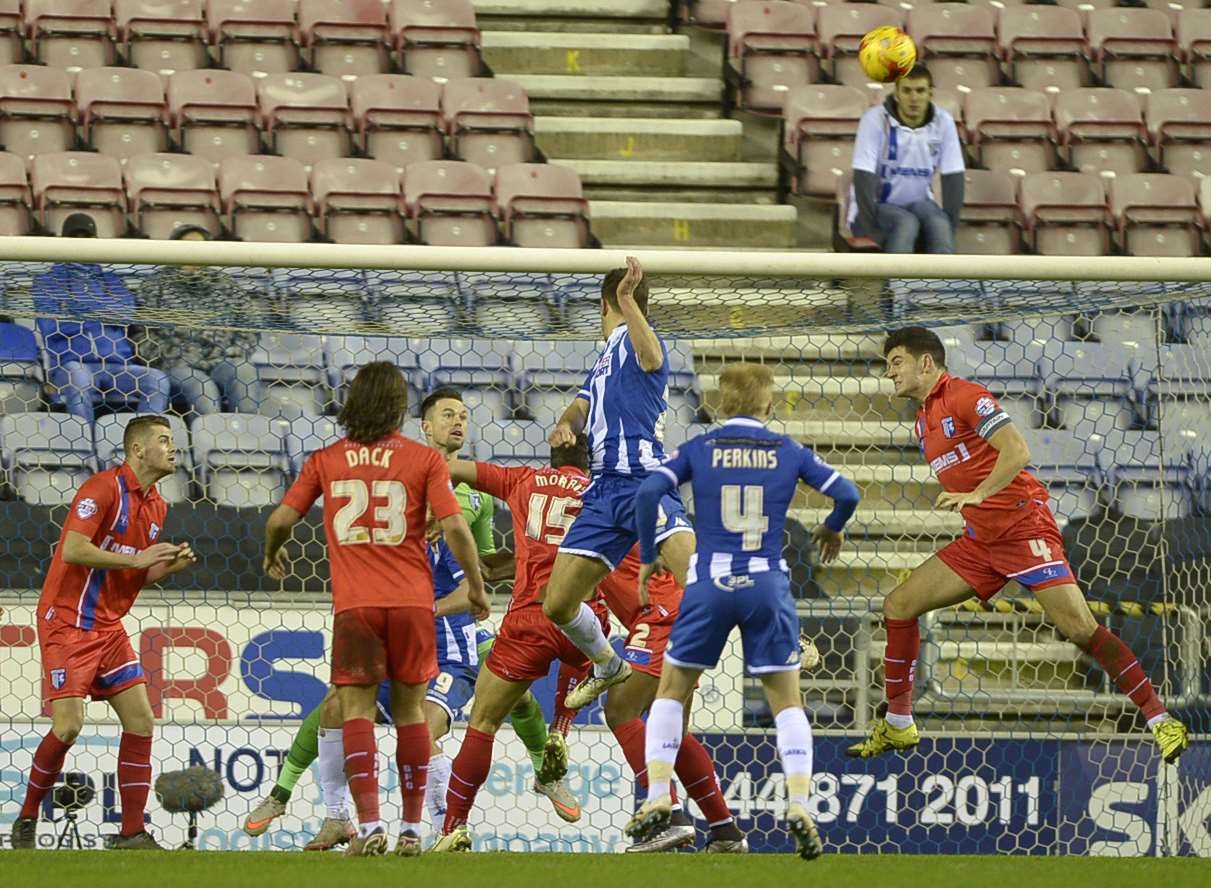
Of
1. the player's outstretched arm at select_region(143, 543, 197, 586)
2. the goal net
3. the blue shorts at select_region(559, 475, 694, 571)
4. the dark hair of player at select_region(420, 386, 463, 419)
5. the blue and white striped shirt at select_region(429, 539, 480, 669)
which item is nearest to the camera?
the blue shorts at select_region(559, 475, 694, 571)

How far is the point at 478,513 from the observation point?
28.0ft

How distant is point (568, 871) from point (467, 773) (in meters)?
1.13

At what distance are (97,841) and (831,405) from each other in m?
4.27

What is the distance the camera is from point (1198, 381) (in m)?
9.02

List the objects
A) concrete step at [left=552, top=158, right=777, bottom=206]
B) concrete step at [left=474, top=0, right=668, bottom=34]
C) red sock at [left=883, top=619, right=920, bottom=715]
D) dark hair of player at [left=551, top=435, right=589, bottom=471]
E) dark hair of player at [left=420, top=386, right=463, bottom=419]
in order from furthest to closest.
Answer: concrete step at [left=474, top=0, right=668, bottom=34]
concrete step at [left=552, top=158, right=777, bottom=206]
dark hair of player at [left=420, top=386, right=463, bottom=419]
dark hair of player at [left=551, top=435, right=589, bottom=471]
red sock at [left=883, top=619, right=920, bottom=715]

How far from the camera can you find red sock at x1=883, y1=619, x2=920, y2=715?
7.88 metres

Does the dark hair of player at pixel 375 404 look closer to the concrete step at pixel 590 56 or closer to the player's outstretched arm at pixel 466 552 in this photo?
the player's outstretched arm at pixel 466 552

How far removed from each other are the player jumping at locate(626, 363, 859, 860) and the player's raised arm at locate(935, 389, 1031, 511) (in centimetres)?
103

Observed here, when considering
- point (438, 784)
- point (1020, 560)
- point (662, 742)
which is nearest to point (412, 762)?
point (662, 742)

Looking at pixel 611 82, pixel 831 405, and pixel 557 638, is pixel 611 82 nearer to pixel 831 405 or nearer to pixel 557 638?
pixel 831 405

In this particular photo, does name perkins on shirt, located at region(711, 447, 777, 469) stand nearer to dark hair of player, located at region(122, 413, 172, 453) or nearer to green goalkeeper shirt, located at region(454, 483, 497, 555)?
green goalkeeper shirt, located at region(454, 483, 497, 555)

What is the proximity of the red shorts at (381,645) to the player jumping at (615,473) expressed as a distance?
0.74 m

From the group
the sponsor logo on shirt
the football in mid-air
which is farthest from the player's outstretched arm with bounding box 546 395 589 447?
the football in mid-air

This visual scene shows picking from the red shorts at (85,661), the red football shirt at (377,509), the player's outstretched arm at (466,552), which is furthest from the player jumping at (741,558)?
the red shorts at (85,661)
